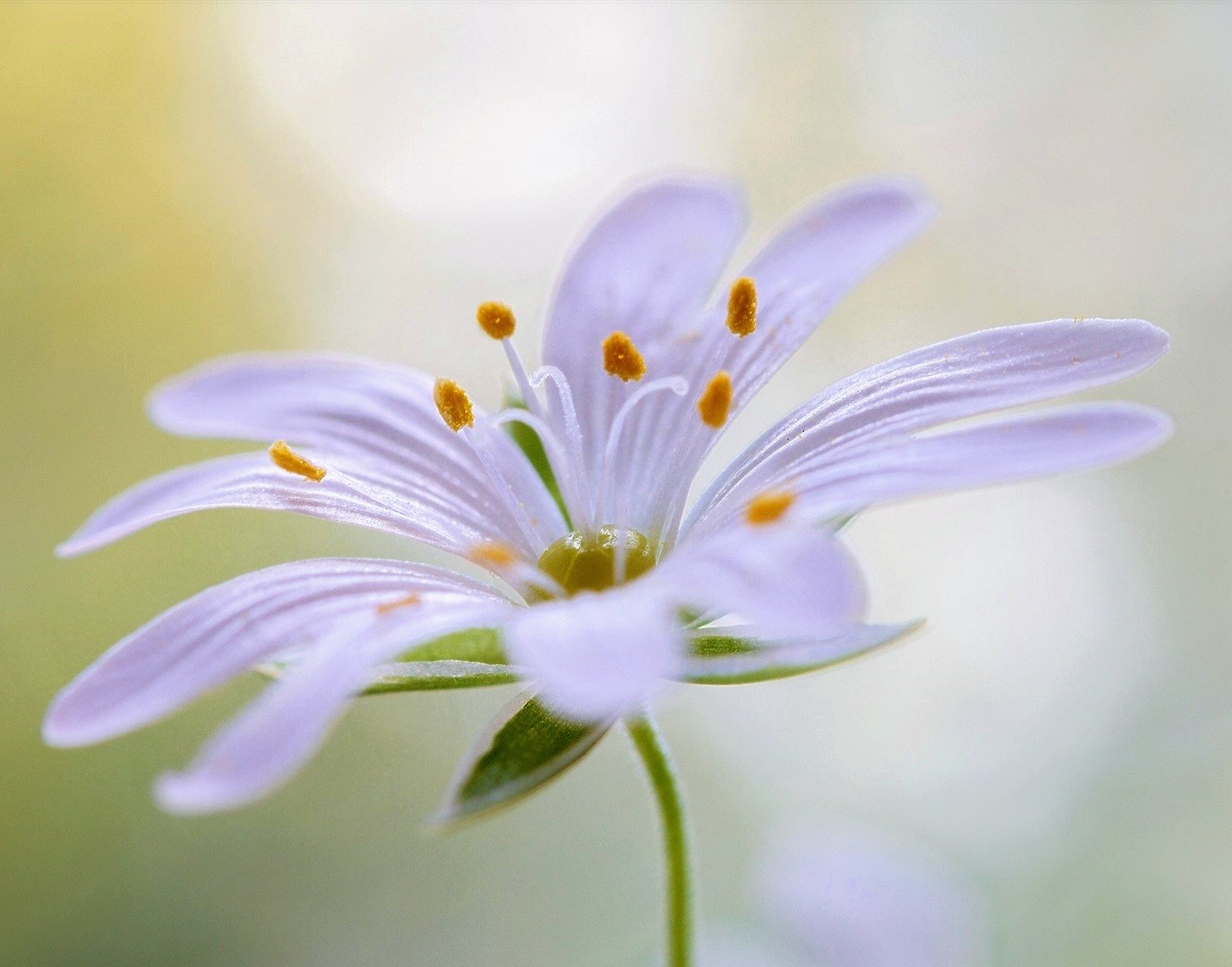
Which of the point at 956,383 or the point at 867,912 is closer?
the point at 956,383

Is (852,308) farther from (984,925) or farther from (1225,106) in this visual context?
(984,925)

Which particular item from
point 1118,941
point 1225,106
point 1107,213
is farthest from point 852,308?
point 1118,941

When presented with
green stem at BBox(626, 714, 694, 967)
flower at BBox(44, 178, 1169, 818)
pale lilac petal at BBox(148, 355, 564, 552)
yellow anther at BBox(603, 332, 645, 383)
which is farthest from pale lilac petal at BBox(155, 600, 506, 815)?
yellow anther at BBox(603, 332, 645, 383)

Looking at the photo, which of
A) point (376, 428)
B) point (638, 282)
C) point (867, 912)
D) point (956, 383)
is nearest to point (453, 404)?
point (376, 428)

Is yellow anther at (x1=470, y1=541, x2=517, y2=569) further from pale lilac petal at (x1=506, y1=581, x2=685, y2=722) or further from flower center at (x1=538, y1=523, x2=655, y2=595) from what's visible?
pale lilac petal at (x1=506, y1=581, x2=685, y2=722)

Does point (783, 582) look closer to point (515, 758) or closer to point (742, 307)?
point (515, 758)

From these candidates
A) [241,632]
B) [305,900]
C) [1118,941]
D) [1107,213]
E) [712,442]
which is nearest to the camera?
[241,632]
